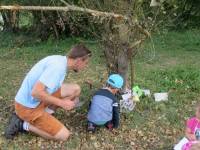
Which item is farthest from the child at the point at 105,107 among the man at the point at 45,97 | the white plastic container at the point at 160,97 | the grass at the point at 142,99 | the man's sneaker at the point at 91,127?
the white plastic container at the point at 160,97

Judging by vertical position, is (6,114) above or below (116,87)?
below

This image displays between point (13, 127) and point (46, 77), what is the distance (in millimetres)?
753

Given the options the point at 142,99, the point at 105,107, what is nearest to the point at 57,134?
the point at 105,107

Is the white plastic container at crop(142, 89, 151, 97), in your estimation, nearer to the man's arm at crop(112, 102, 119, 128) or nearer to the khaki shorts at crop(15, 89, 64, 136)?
the man's arm at crop(112, 102, 119, 128)

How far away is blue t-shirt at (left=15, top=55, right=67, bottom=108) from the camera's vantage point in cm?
514

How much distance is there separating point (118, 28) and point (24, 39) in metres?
7.45

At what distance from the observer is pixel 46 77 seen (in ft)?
16.8

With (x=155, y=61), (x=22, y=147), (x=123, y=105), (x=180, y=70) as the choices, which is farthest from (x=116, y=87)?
(x=155, y=61)

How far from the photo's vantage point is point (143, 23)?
5.73m

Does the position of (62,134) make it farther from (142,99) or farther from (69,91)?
(142,99)

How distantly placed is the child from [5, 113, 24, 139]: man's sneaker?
76cm

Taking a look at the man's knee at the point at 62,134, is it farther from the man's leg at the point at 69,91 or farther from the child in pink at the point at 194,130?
the child in pink at the point at 194,130

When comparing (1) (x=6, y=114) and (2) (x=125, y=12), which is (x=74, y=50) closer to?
(2) (x=125, y=12)

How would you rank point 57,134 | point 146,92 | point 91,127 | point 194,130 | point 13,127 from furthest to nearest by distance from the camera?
point 146,92 → point 91,127 → point 13,127 → point 57,134 → point 194,130
